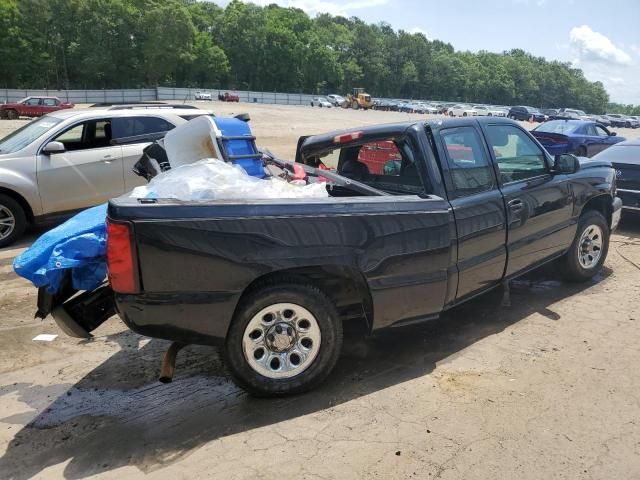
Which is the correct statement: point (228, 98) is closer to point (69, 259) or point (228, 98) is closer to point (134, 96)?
point (134, 96)

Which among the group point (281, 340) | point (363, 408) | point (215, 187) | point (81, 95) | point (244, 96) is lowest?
point (81, 95)

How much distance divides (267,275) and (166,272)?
630 millimetres

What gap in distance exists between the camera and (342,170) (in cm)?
499

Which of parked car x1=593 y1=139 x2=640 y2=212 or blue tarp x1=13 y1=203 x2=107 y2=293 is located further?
parked car x1=593 y1=139 x2=640 y2=212

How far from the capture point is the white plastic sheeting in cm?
343

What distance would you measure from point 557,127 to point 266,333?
15274mm

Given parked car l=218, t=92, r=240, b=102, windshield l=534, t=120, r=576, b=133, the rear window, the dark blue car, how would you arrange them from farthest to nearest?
parked car l=218, t=92, r=240, b=102 → windshield l=534, t=120, r=576, b=133 → the dark blue car → the rear window

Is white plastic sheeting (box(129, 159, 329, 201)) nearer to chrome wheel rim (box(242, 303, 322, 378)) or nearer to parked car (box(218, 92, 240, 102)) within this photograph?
chrome wheel rim (box(242, 303, 322, 378))

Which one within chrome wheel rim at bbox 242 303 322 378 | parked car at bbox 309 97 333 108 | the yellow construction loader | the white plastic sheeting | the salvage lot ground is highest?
the white plastic sheeting

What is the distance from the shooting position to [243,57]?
104500 mm

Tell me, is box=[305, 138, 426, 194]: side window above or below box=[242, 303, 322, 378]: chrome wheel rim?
above

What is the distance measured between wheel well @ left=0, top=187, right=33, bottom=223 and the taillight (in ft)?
16.7

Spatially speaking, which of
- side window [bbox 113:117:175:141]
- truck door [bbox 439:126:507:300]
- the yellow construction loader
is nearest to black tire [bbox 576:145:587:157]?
side window [bbox 113:117:175:141]

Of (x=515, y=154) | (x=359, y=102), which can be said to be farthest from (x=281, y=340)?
(x=359, y=102)
